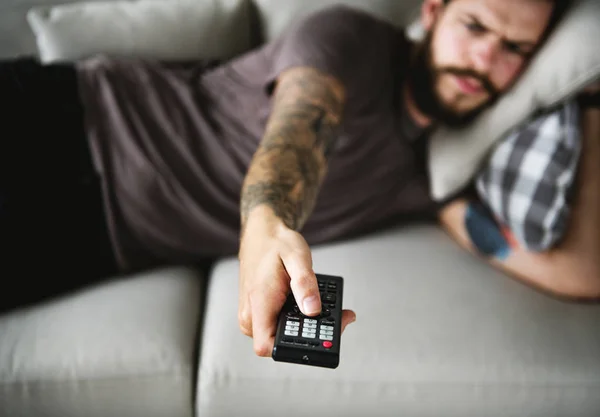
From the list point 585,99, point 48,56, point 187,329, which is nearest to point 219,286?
point 187,329

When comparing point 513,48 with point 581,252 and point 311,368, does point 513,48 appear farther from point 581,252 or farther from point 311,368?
point 311,368

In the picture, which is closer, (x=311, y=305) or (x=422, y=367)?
(x=311, y=305)

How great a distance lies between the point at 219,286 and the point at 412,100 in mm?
602

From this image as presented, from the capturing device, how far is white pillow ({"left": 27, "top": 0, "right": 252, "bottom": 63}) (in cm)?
100

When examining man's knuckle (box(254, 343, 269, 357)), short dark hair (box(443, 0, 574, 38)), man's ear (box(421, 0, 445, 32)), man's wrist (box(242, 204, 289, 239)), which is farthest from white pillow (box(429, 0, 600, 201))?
man's knuckle (box(254, 343, 269, 357))

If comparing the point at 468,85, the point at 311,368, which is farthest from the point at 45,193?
the point at 468,85

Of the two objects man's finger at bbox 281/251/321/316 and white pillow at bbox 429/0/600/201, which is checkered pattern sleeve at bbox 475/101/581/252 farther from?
man's finger at bbox 281/251/321/316

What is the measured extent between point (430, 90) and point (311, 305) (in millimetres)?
730

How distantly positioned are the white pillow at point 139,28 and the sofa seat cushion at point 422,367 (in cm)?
64

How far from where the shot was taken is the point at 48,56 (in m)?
1.02

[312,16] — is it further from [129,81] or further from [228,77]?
[129,81]

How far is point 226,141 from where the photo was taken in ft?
3.07

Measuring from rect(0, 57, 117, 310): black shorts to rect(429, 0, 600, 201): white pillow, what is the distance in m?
0.71

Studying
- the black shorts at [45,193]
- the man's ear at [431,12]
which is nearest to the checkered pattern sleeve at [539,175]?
the man's ear at [431,12]
